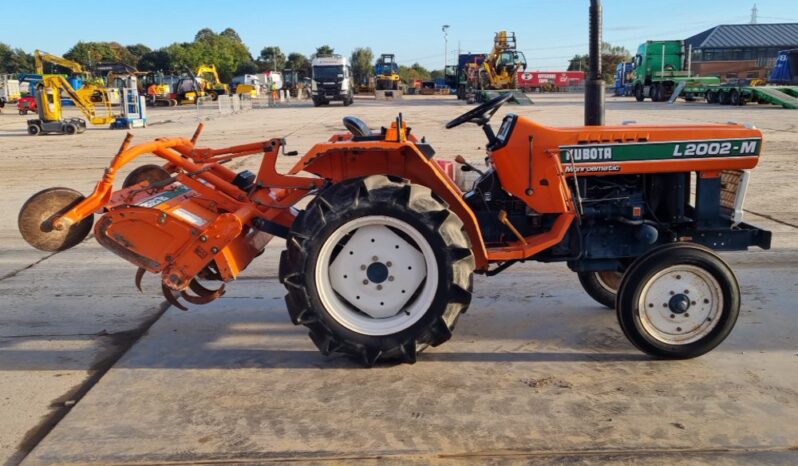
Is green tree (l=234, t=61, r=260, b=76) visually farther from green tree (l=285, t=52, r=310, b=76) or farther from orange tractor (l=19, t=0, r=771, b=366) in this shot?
orange tractor (l=19, t=0, r=771, b=366)

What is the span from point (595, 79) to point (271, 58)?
111521mm

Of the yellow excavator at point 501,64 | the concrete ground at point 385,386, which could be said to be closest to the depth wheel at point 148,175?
the concrete ground at point 385,386

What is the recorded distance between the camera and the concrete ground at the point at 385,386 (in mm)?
3086

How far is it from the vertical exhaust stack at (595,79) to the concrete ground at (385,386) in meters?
1.35

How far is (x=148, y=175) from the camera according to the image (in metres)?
4.71

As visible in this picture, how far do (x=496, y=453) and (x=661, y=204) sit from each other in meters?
2.05

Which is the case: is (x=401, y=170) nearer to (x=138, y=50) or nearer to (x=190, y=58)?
(x=190, y=58)

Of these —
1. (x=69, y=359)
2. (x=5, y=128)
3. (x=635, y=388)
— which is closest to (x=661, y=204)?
(x=635, y=388)

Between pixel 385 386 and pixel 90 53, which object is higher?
pixel 90 53

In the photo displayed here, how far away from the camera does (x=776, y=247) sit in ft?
21.5

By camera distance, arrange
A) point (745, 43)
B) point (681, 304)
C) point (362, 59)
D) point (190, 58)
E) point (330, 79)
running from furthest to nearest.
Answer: point (362, 59) → point (190, 58) → point (745, 43) → point (330, 79) → point (681, 304)

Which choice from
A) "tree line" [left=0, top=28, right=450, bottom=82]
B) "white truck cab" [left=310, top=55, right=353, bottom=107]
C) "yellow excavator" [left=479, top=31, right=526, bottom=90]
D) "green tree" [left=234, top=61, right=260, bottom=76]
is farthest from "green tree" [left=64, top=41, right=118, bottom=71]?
"yellow excavator" [left=479, top=31, right=526, bottom=90]

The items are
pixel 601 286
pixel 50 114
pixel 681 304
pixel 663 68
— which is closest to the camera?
pixel 681 304

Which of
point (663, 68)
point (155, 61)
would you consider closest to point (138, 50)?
point (155, 61)
